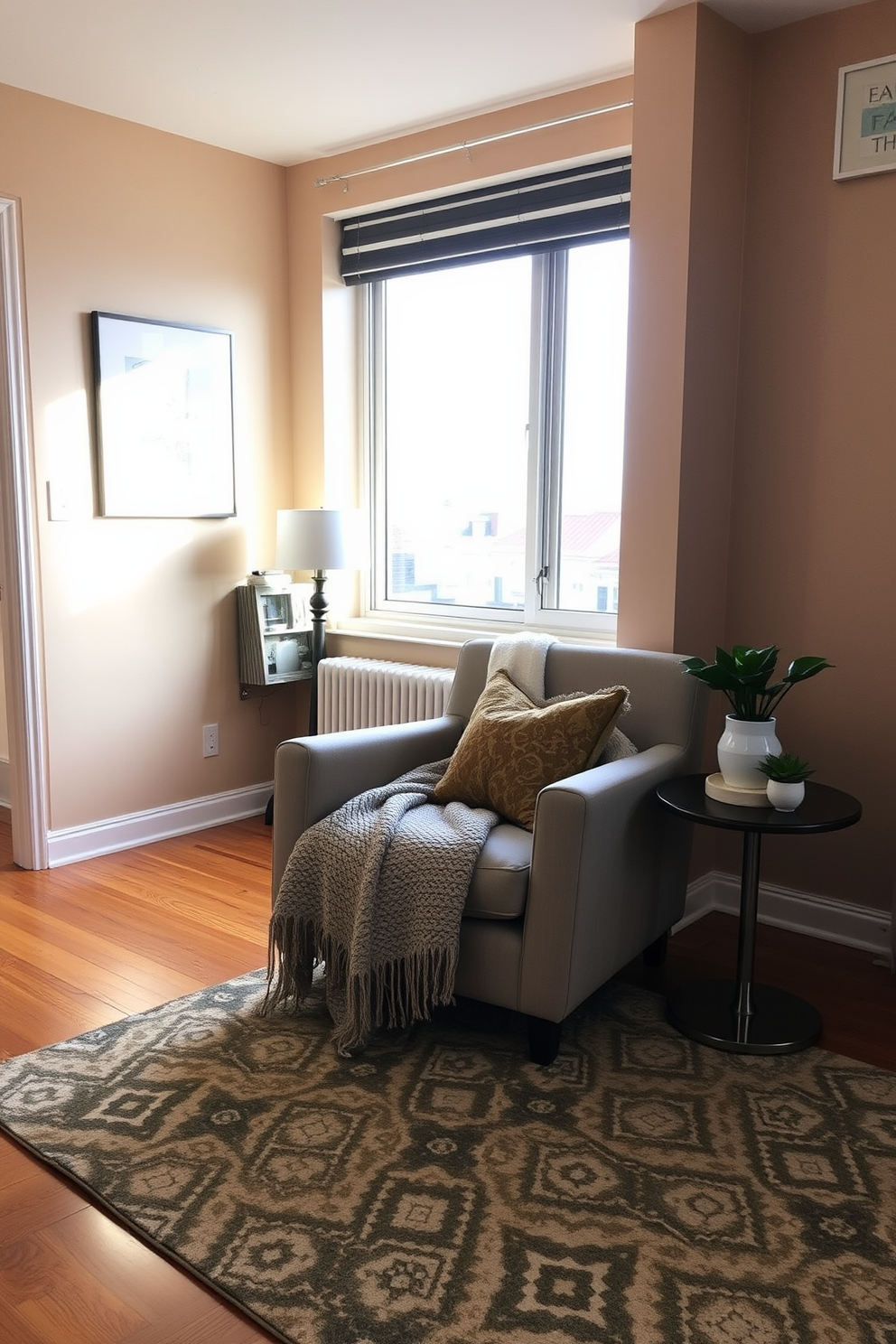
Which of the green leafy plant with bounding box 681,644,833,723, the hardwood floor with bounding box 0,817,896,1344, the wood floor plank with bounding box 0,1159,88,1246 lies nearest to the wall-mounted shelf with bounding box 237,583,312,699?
the hardwood floor with bounding box 0,817,896,1344

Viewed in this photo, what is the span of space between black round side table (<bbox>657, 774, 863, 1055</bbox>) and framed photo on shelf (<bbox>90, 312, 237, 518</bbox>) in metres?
2.21

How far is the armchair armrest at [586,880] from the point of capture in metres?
2.29

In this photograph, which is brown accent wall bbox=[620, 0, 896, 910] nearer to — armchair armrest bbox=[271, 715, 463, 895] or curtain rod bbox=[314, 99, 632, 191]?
curtain rod bbox=[314, 99, 632, 191]

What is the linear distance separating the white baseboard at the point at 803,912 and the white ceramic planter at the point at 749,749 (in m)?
0.90

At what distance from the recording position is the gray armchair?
7.56 ft

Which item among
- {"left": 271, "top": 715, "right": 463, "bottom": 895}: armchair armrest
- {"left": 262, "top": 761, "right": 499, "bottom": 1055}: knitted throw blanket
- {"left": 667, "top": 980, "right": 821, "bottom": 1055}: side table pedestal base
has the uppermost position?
{"left": 271, "top": 715, "right": 463, "bottom": 895}: armchair armrest

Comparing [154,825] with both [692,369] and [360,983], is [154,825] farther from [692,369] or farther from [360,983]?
[692,369]

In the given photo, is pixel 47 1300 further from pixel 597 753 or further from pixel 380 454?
pixel 380 454

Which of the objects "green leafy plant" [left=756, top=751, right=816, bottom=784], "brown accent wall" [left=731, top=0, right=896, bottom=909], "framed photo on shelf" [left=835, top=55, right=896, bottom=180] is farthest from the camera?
"brown accent wall" [left=731, top=0, right=896, bottom=909]

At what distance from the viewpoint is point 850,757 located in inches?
122

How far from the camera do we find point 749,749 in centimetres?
248

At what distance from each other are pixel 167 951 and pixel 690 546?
1.87 metres

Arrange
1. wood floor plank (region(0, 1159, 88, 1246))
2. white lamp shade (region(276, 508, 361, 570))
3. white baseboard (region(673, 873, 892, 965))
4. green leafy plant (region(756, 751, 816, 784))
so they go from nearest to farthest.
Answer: wood floor plank (region(0, 1159, 88, 1246))
green leafy plant (region(756, 751, 816, 784))
white baseboard (region(673, 873, 892, 965))
white lamp shade (region(276, 508, 361, 570))

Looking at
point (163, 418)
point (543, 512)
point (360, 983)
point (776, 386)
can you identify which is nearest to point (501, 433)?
point (543, 512)
